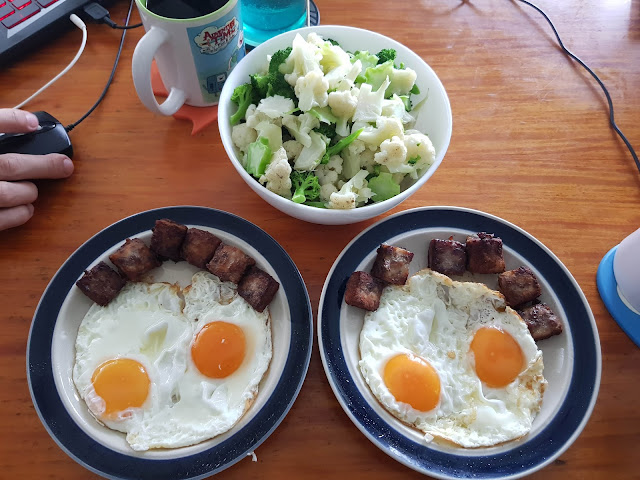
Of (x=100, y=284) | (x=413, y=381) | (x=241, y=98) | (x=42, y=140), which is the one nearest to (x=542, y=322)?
(x=413, y=381)

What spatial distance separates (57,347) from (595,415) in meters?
1.57

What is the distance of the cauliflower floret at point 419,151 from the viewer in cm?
139

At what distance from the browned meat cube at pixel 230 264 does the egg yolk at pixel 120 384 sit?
0.36m

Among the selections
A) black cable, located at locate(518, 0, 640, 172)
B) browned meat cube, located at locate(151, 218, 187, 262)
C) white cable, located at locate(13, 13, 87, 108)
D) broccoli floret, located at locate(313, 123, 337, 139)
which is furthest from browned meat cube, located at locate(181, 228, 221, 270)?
black cable, located at locate(518, 0, 640, 172)

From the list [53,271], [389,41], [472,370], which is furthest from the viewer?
[389,41]

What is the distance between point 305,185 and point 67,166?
87 centimetres

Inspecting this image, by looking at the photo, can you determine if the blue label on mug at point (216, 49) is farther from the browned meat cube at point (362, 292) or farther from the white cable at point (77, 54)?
the browned meat cube at point (362, 292)

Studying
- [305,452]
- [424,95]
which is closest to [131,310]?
[305,452]

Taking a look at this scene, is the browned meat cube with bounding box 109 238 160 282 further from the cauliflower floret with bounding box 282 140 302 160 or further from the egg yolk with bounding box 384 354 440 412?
the egg yolk with bounding box 384 354 440 412

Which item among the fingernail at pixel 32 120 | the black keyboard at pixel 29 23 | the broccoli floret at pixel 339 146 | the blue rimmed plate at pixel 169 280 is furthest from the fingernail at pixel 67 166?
the broccoli floret at pixel 339 146

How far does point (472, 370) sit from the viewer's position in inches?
54.8

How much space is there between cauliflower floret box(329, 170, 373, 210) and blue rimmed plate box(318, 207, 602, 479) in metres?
0.14

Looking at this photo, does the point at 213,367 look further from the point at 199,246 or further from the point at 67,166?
the point at 67,166

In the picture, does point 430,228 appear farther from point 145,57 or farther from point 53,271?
point 53,271
